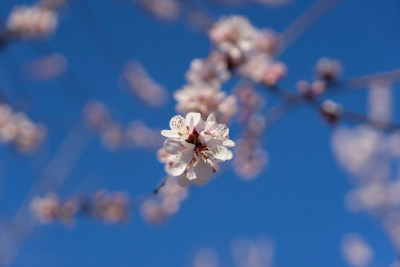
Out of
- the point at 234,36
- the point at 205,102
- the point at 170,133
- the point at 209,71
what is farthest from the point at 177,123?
the point at 234,36

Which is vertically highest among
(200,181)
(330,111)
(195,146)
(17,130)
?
(17,130)

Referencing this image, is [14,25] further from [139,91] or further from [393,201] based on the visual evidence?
[393,201]

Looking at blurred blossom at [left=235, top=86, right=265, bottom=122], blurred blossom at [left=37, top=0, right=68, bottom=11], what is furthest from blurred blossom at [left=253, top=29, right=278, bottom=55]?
blurred blossom at [left=37, top=0, right=68, bottom=11]

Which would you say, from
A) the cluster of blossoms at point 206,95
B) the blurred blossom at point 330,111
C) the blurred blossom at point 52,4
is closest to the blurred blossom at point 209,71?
the cluster of blossoms at point 206,95

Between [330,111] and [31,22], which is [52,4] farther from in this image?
[330,111]

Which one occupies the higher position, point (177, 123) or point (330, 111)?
point (330, 111)

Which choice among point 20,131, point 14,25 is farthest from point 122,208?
point 14,25

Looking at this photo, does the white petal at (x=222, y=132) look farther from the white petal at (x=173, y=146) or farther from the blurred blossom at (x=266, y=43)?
the blurred blossom at (x=266, y=43)

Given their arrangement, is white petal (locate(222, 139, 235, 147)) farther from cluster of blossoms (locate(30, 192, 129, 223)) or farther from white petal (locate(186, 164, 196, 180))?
cluster of blossoms (locate(30, 192, 129, 223))
